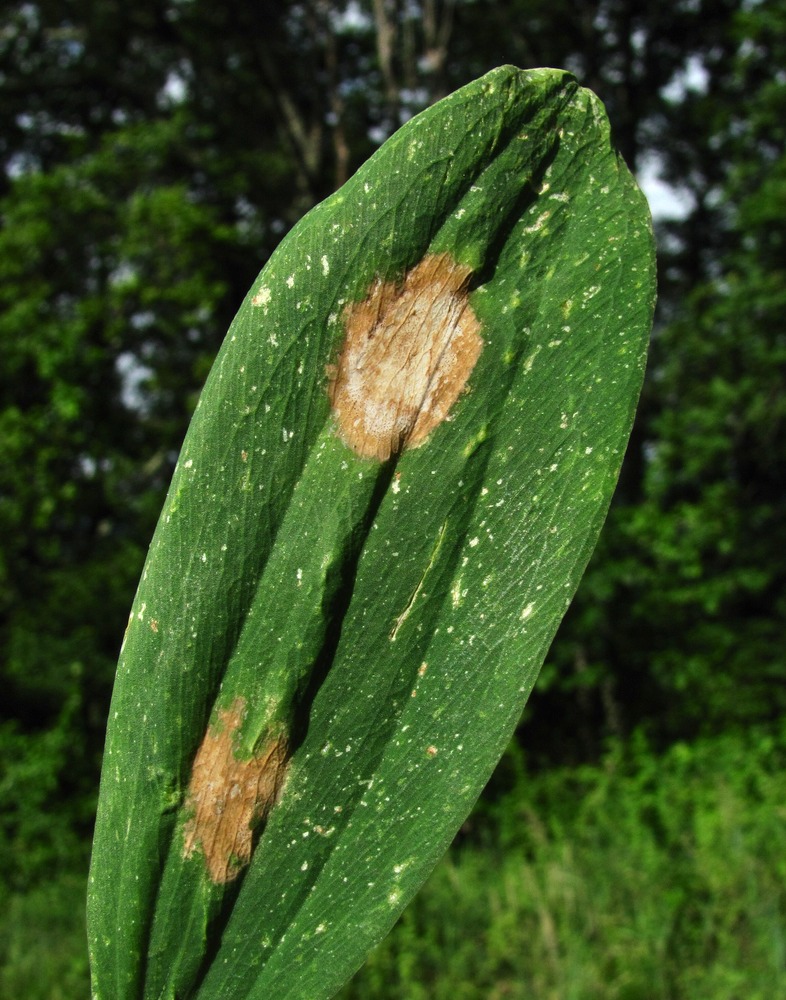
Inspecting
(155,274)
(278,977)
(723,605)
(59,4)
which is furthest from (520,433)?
(59,4)

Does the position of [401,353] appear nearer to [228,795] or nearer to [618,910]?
[228,795]

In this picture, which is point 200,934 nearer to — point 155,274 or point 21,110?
point 155,274

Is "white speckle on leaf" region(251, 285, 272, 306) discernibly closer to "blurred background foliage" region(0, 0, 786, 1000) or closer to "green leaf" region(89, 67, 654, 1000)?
"green leaf" region(89, 67, 654, 1000)

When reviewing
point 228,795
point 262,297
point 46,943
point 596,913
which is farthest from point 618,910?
point 262,297

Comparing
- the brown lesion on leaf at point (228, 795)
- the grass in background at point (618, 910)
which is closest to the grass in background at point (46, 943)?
the grass in background at point (618, 910)

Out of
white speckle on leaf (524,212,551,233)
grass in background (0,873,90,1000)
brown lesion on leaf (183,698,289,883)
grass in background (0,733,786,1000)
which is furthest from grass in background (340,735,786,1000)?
white speckle on leaf (524,212,551,233)

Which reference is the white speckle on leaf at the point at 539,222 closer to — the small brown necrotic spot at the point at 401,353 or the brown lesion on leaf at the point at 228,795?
the small brown necrotic spot at the point at 401,353
